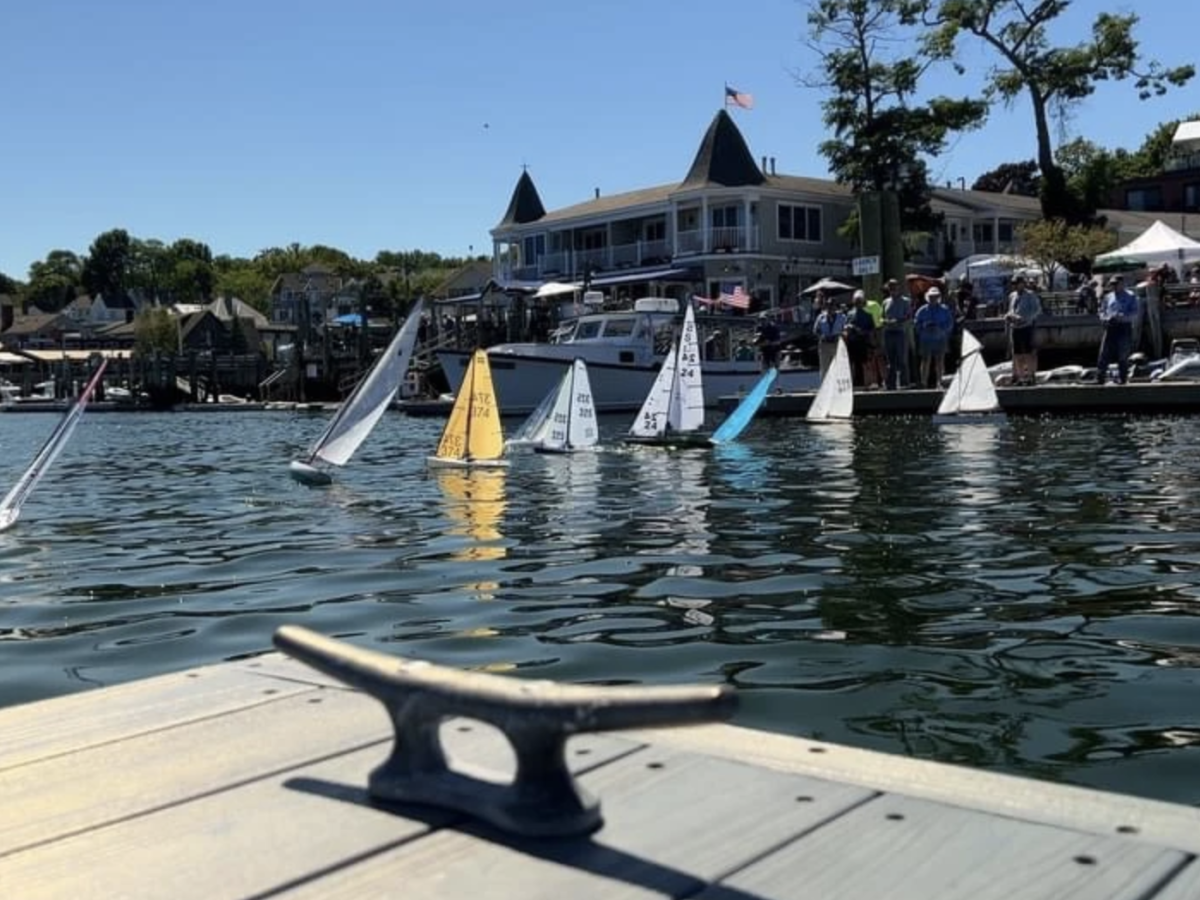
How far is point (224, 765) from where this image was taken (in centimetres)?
261

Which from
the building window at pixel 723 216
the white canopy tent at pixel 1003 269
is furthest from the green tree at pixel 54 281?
the white canopy tent at pixel 1003 269

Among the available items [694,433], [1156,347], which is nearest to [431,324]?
[1156,347]

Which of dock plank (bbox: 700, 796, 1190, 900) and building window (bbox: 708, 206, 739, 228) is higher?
building window (bbox: 708, 206, 739, 228)

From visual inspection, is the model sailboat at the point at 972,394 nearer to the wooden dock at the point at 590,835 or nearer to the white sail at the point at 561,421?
the white sail at the point at 561,421

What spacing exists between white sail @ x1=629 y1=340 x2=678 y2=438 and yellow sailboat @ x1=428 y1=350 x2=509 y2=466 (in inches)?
113

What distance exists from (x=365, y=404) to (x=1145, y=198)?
64188 mm

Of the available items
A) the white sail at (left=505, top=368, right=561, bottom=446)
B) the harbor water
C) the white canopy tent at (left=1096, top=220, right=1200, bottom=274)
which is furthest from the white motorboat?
the harbor water

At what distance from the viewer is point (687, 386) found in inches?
739

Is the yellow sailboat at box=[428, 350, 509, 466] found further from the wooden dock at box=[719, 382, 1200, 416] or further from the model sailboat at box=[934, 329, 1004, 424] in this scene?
the wooden dock at box=[719, 382, 1200, 416]

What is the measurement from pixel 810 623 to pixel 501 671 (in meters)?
1.50

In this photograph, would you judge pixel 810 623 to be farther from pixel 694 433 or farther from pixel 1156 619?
pixel 694 433

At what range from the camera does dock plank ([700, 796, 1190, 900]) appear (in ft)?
6.40

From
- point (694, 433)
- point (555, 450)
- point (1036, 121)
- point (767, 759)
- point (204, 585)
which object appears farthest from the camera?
point (1036, 121)

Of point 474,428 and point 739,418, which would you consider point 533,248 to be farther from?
point 474,428
